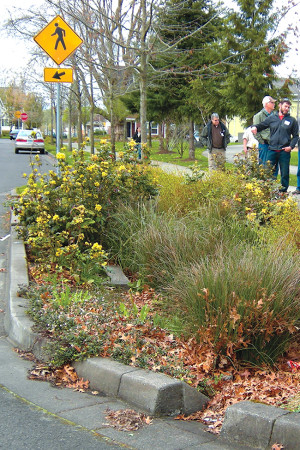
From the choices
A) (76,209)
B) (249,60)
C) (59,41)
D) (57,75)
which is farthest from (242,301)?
(249,60)

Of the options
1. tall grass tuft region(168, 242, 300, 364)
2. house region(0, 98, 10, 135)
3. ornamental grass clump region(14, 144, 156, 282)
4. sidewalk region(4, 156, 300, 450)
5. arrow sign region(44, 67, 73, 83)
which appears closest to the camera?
sidewalk region(4, 156, 300, 450)

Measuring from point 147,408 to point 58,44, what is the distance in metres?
7.69

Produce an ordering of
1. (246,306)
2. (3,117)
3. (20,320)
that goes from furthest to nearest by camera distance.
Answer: (3,117) < (20,320) < (246,306)

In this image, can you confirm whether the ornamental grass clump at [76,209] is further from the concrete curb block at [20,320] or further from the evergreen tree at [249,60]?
the evergreen tree at [249,60]

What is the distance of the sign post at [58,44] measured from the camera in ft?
32.8

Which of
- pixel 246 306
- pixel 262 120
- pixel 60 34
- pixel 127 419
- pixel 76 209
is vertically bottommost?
pixel 127 419

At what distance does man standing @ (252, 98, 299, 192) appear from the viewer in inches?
459

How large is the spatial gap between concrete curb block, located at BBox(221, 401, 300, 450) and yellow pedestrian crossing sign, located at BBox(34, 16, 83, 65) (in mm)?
7770

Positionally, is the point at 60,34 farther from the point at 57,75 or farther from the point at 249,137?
the point at 249,137

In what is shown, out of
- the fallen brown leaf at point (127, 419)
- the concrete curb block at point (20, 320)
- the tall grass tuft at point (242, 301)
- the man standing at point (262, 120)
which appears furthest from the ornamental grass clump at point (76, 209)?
the man standing at point (262, 120)

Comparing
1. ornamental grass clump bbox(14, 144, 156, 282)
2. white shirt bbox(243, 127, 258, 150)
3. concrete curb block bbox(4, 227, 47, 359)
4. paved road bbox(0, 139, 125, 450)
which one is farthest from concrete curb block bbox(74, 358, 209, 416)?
white shirt bbox(243, 127, 258, 150)

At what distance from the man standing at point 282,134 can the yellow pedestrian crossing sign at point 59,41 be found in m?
3.76

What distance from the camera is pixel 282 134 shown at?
11664 millimetres

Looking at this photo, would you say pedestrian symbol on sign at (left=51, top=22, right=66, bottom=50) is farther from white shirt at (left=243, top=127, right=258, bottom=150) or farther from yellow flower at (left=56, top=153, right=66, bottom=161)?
white shirt at (left=243, top=127, right=258, bottom=150)
